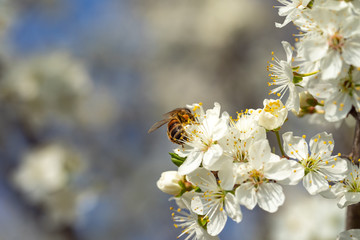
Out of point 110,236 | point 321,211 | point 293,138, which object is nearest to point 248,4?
point 110,236

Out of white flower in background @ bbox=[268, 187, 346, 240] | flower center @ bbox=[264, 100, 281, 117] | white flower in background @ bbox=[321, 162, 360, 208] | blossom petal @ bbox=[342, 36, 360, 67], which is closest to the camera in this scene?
blossom petal @ bbox=[342, 36, 360, 67]

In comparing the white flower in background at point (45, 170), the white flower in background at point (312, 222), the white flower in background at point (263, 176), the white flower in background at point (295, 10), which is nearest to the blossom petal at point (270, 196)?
the white flower in background at point (263, 176)

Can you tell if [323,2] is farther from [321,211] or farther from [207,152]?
[321,211]

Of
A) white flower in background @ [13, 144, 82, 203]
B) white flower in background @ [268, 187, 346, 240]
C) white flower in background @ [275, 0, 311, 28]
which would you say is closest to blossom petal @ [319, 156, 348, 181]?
white flower in background @ [275, 0, 311, 28]

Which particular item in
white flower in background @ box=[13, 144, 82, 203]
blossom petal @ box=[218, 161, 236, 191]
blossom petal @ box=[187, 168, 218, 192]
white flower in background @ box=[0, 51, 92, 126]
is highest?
white flower in background @ box=[0, 51, 92, 126]

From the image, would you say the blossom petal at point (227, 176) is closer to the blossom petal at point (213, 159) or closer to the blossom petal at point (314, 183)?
the blossom petal at point (213, 159)

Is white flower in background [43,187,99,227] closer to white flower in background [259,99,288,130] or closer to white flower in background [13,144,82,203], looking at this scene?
white flower in background [13,144,82,203]
